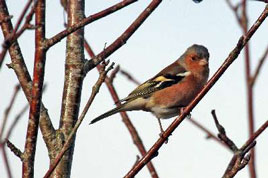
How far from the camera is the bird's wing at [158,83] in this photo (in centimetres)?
662

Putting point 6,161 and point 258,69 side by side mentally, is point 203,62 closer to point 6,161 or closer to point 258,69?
point 258,69

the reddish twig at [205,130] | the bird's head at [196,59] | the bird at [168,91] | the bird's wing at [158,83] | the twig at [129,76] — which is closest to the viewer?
the reddish twig at [205,130]

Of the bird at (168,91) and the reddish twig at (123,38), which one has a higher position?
the bird at (168,91)

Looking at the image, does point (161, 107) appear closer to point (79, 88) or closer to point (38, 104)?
point (79, 88)

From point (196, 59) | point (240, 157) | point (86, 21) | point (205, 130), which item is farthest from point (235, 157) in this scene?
point (196, 59)

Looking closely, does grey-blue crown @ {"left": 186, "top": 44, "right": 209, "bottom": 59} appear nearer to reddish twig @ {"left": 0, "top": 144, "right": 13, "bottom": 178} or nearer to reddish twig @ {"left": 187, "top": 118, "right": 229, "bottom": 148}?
reddish twig @ {"left": 187, "top": 118, "right": 229, "bottom": 148}

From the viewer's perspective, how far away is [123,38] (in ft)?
10.9

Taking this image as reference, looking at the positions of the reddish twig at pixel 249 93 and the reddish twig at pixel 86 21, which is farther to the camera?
the reddish twig at pixel 249 93

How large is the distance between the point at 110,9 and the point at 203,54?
4576 mm

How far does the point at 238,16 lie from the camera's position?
4.51m

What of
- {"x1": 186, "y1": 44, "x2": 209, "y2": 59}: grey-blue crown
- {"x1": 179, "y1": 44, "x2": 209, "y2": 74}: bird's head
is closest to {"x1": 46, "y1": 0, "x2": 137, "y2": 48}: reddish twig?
{"x1": 179, "y1": 44, "x2": 209, "y2": 74}: bird's head

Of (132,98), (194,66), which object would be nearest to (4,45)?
(132,98)

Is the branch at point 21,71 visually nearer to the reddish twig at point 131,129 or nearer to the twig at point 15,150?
the twig at point 15,150

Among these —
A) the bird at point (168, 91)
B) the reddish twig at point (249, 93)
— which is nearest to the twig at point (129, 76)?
the bird at point (168, 91)
